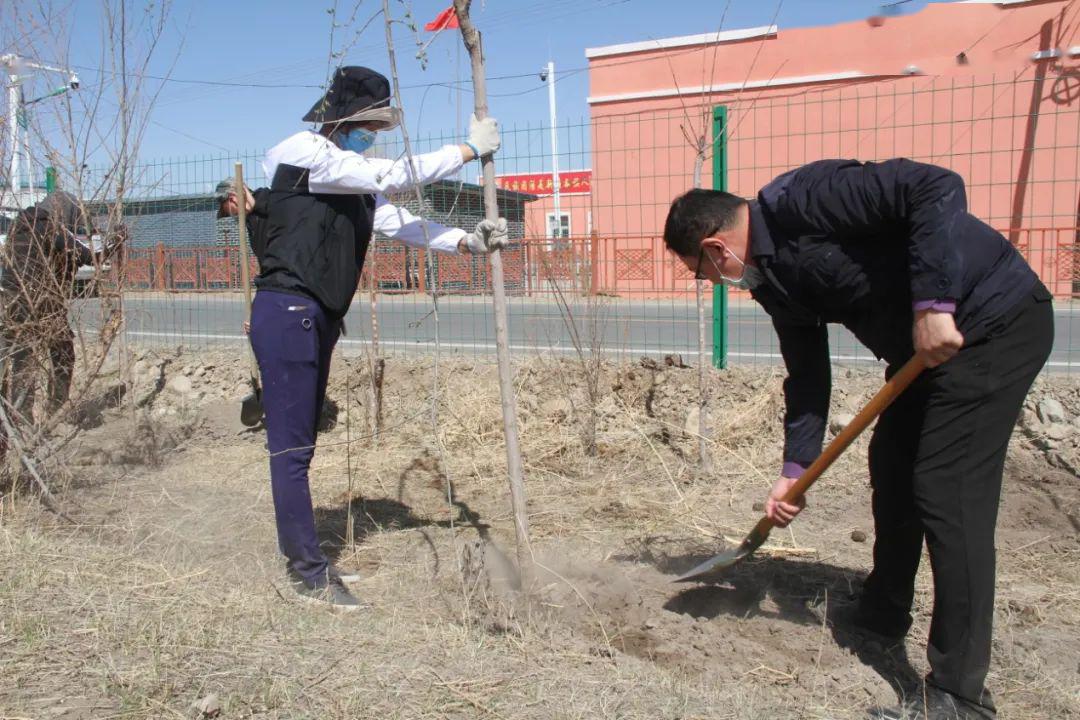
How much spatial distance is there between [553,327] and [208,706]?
4.92 metres

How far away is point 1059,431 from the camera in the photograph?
4605 millimetres

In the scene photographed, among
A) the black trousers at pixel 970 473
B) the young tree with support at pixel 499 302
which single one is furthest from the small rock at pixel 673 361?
the black trousers at pixel 970 473

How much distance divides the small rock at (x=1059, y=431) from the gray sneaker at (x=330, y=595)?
Result: 12.3ft

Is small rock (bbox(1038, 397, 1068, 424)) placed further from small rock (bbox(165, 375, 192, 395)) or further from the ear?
small rock (bbox(165, 375, 192, 395))

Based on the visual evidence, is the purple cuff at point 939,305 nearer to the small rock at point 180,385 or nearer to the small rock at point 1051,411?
the small rock at point 1051,411

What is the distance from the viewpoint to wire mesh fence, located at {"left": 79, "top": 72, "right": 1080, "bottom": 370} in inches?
240

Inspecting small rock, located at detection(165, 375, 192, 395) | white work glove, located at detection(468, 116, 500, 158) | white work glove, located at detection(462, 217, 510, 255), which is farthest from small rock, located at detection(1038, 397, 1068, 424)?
small rock, located at detection(165, 375, 192, 395)

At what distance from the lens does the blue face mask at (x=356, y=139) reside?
3057 mm

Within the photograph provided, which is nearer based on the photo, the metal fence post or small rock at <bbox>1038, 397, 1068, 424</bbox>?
small rock at <bbox>1038, 397, 1068, 424</bbox>

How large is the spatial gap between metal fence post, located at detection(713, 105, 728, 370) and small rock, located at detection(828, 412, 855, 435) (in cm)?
80

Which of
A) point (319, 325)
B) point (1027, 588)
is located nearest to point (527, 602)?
point (319, 325)

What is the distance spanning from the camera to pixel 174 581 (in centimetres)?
309

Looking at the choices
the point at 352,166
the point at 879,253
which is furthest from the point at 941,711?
the point at 352,166

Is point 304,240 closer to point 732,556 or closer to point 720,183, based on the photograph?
point 732,556
